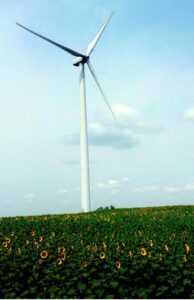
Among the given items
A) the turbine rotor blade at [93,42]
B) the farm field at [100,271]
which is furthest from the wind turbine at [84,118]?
the farm field at [100,271]

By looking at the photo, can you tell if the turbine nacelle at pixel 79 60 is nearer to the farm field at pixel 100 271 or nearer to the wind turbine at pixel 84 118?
the wind turbine at pixel 84 118

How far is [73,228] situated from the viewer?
55.0 feet

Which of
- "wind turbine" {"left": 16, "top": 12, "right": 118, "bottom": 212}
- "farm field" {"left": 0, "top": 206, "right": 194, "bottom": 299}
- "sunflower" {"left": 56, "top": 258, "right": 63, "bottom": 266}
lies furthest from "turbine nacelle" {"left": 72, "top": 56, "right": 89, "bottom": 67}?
"sunflower" {"left": 56, "top": 258, "right": 63, "bottom": 266}

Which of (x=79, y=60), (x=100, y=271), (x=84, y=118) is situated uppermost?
(x=79, y=60)

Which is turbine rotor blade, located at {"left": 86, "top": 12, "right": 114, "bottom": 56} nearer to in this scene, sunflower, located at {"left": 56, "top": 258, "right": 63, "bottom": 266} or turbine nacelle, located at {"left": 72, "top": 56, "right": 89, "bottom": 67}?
turbine nacelle, located at {"left": 72, "top": 56, "right": 89, "bottom": 67}

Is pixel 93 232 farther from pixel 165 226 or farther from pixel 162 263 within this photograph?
pixel 162 263

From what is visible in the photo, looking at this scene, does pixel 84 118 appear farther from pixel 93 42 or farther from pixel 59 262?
pixel 59 262

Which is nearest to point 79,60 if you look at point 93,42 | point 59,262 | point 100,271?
point 93,42

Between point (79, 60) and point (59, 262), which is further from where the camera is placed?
point (79, 60)

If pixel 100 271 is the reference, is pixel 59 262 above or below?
above

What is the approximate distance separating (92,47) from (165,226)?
1906 centimetres

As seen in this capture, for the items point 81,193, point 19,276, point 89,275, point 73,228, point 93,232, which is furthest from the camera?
point 81,193

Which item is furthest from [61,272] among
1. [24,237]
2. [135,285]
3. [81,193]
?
[81,193]

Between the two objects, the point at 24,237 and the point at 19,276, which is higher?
the point at 24,237
